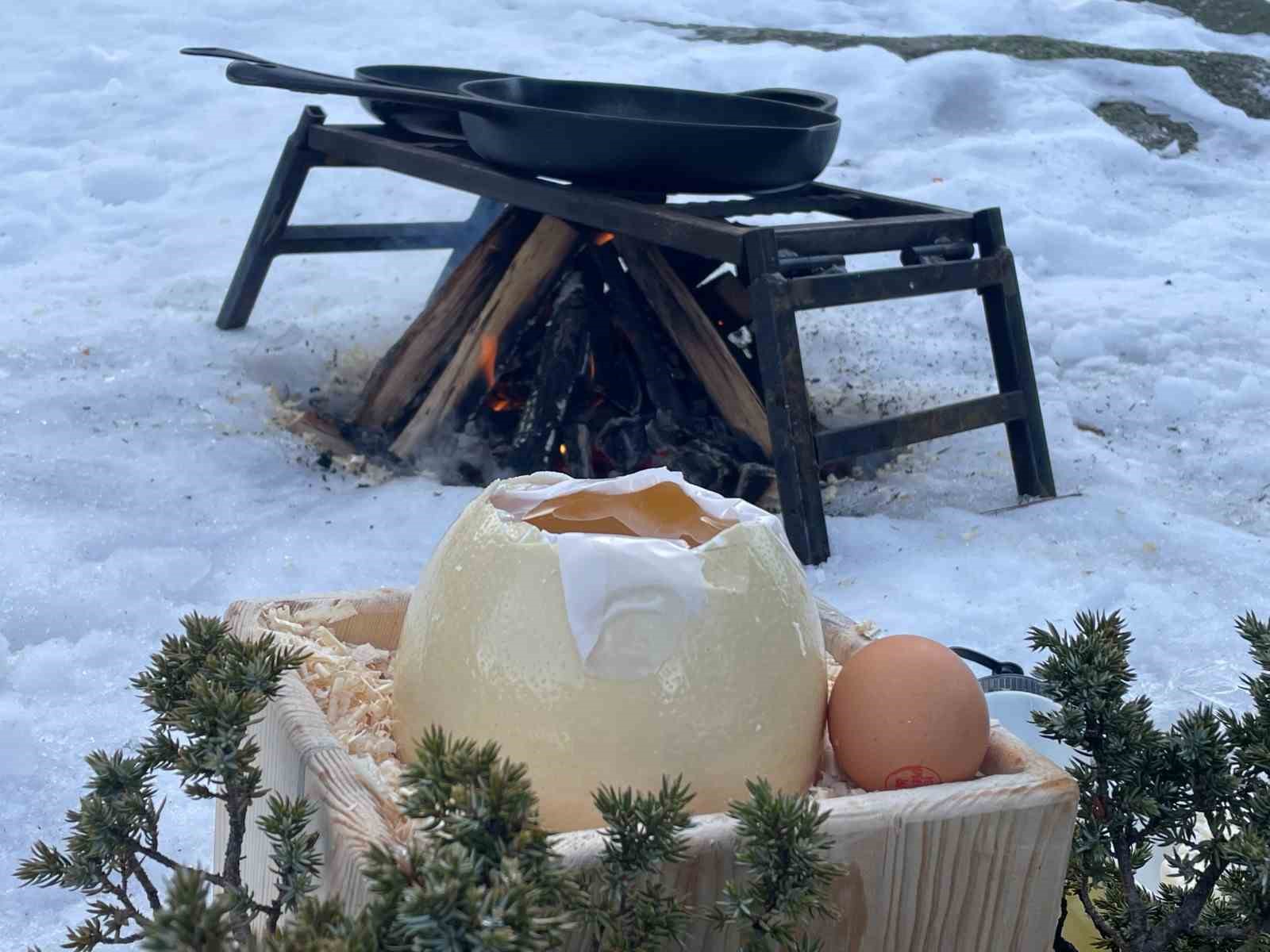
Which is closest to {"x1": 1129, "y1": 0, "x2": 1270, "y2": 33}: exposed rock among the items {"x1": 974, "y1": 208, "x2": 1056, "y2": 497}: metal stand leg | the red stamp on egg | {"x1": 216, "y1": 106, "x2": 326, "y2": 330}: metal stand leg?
{"x1": 974, "y1": 208, "x2": 1056, "y2": 497}: metal stand leg

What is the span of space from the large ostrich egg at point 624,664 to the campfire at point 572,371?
2623mm

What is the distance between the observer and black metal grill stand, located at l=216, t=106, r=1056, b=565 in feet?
11.4

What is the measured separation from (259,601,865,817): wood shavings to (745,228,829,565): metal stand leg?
1.82 m

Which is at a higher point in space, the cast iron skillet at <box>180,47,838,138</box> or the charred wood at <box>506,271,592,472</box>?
the cast iron skillet at <box>180,47,838,138</box>

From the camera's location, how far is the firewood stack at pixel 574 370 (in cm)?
419

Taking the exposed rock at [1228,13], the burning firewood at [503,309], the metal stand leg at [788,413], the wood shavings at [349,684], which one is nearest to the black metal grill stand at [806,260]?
the metal stand leg at [788,413]

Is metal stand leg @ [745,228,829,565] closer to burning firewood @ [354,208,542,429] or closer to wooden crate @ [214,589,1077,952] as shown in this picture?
burning firewood @ [354,208,542,429]

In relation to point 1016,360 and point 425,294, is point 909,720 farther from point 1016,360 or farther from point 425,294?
point 425,294

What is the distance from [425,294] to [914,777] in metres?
4.92

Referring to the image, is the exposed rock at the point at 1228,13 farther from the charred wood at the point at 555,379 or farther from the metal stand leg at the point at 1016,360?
the charred wood at the point at 555,379

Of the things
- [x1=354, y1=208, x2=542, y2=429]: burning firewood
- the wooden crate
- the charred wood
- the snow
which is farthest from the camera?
[x1=354, y1=208, x2=542, y2=429]: burning firewood

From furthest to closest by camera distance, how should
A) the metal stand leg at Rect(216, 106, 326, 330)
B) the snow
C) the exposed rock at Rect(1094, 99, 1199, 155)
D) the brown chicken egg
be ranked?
the exposed rock at Rect(1094, 99, 1199, 155), the metal stand leg at Rect(216, 106, 326, 330), the snow, the brown chicken egg

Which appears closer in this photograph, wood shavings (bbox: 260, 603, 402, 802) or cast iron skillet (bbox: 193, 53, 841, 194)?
wood shavings (bbox: 260, 603, 402, 802)

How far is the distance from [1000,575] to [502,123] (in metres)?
1.96
